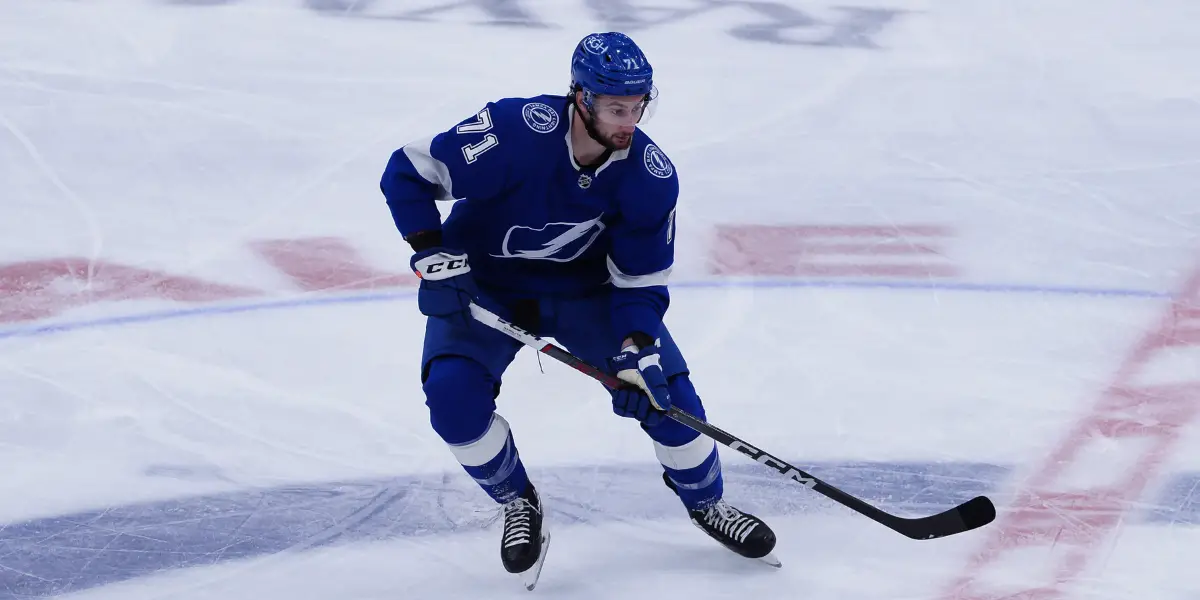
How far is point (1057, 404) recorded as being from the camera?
12.6 ft

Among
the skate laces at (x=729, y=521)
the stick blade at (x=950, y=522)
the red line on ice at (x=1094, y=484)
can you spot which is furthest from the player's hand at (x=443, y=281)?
the red line on ice at (x=1094, y=484)

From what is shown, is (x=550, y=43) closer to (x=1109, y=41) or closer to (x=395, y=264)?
(x=395, y=264)

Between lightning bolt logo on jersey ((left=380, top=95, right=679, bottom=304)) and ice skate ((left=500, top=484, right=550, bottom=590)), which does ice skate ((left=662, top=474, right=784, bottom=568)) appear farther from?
lightning bolt logo on jersey ((left=380, top=95, right=679, bottom=304))

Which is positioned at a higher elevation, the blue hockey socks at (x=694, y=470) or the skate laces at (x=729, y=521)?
the blue hockey socks at (x=694, y=470)

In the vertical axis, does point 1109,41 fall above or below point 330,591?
above

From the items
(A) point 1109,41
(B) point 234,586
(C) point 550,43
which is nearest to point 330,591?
(B) point 234,586

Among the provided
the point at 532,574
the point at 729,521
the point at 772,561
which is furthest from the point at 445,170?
the point at 772,561

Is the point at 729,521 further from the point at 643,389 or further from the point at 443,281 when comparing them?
the point at 443,281

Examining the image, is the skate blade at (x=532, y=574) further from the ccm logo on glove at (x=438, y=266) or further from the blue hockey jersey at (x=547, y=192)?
the ccm logo on glove at (x=438, y=266)

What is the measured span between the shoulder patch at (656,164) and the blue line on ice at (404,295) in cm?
140

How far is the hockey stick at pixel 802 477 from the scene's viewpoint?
300cm

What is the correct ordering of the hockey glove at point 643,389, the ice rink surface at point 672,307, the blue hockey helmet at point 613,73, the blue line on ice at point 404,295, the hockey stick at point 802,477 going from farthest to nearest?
the blue line on ice at point 404,295 < the ice rink surface at point 672,307 < the hockey stick at point 802,477 < the hockey glove at point 643,389 < the blue hockey helmet at point 613,73

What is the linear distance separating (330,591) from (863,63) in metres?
3.61

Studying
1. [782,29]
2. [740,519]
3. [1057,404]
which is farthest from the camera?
[782,29]
